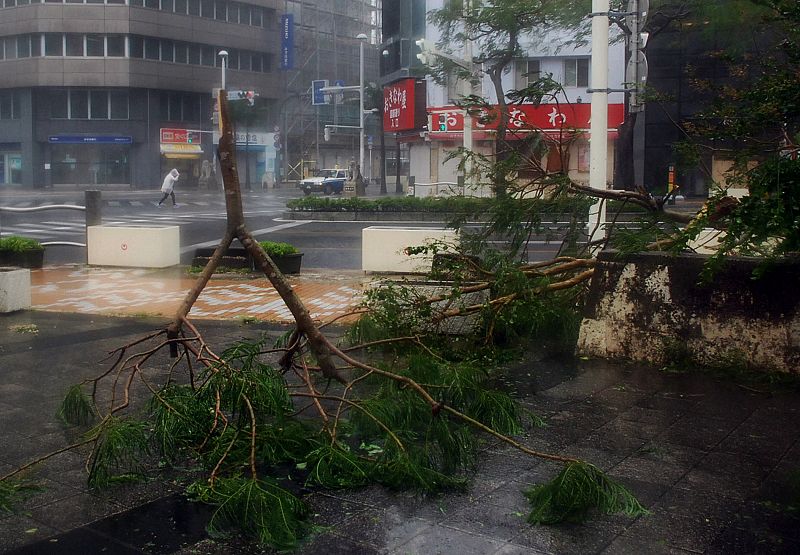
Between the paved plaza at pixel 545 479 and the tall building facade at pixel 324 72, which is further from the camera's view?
the tall building facade at pixel 324 72

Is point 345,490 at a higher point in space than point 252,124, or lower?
lower

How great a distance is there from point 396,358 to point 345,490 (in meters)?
2.10

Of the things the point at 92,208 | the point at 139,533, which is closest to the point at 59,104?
the point at 92,208

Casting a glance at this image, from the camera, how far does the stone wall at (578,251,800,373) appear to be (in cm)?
714

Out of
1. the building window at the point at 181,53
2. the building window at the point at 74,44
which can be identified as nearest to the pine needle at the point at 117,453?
the building window at the point at 181,53

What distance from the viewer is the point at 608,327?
26.0 feet

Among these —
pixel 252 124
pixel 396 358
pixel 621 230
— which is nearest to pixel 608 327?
pixel 621 230

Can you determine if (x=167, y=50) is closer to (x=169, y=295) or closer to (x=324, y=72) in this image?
(x=324, y=72)

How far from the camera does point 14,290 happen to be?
432 inches

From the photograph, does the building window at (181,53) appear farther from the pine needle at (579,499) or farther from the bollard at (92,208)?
the pine needle at (579,499)

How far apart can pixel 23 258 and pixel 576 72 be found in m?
29.0

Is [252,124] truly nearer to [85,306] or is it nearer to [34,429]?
[34,429]

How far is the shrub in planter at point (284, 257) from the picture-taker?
14.6 meters

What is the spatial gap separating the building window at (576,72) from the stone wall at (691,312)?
33.3 meters
